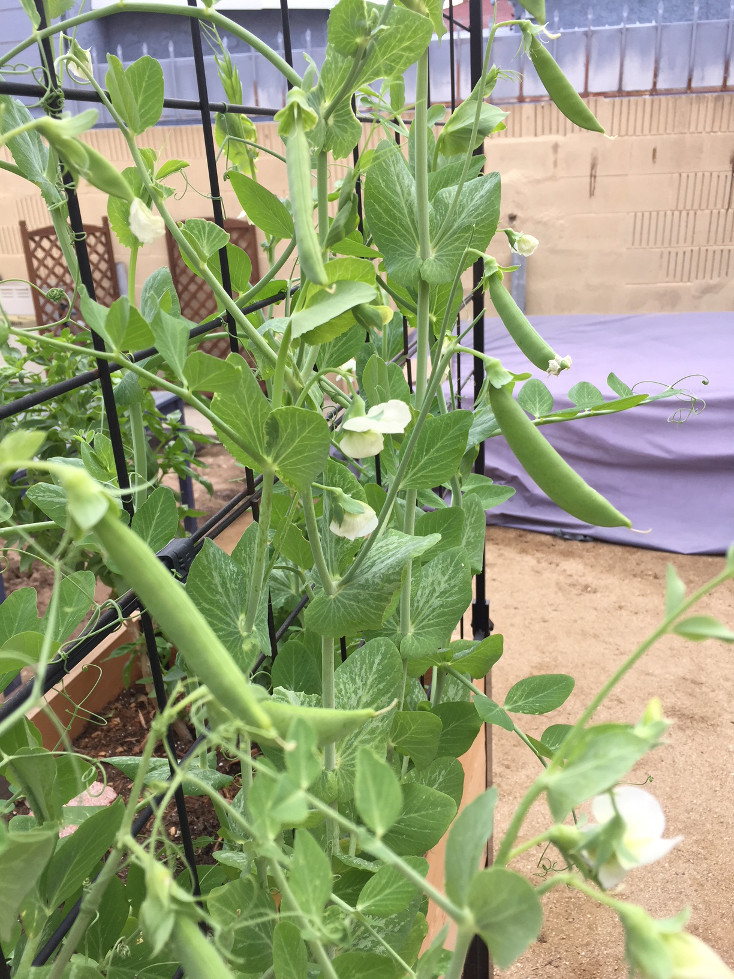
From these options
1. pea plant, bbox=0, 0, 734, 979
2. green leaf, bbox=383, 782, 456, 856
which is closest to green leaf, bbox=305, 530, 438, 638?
pea plant, bbox=0, 0, 734, 979

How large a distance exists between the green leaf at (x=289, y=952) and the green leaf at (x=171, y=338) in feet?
0.75

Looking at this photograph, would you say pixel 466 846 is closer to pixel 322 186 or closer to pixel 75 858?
pixel 75 858

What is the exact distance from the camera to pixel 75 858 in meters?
0.33

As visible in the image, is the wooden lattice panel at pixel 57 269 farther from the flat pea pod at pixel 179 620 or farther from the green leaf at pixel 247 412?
the flat pea pod at pixel 179 620

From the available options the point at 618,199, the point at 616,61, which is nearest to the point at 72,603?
the point at 618,199

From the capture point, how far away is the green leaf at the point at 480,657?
590 millimetres

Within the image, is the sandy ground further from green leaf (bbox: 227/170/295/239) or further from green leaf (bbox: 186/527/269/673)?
green leaf (bbox: 227/170/295/239)

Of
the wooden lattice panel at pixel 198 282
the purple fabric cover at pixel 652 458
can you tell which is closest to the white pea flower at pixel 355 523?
the purple fabric cover at pixel 652 458

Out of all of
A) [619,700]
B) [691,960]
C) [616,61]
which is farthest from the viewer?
[616,61]

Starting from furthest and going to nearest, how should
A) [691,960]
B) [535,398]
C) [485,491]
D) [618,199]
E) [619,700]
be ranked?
[618,199] < [619,700] < [485,491] < [535,398] < [691,960]

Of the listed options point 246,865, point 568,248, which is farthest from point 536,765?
point 568,248

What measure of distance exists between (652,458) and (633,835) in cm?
251

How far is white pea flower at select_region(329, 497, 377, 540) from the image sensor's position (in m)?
0.40

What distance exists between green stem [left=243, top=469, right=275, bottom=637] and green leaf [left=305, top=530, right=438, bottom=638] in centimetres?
4
